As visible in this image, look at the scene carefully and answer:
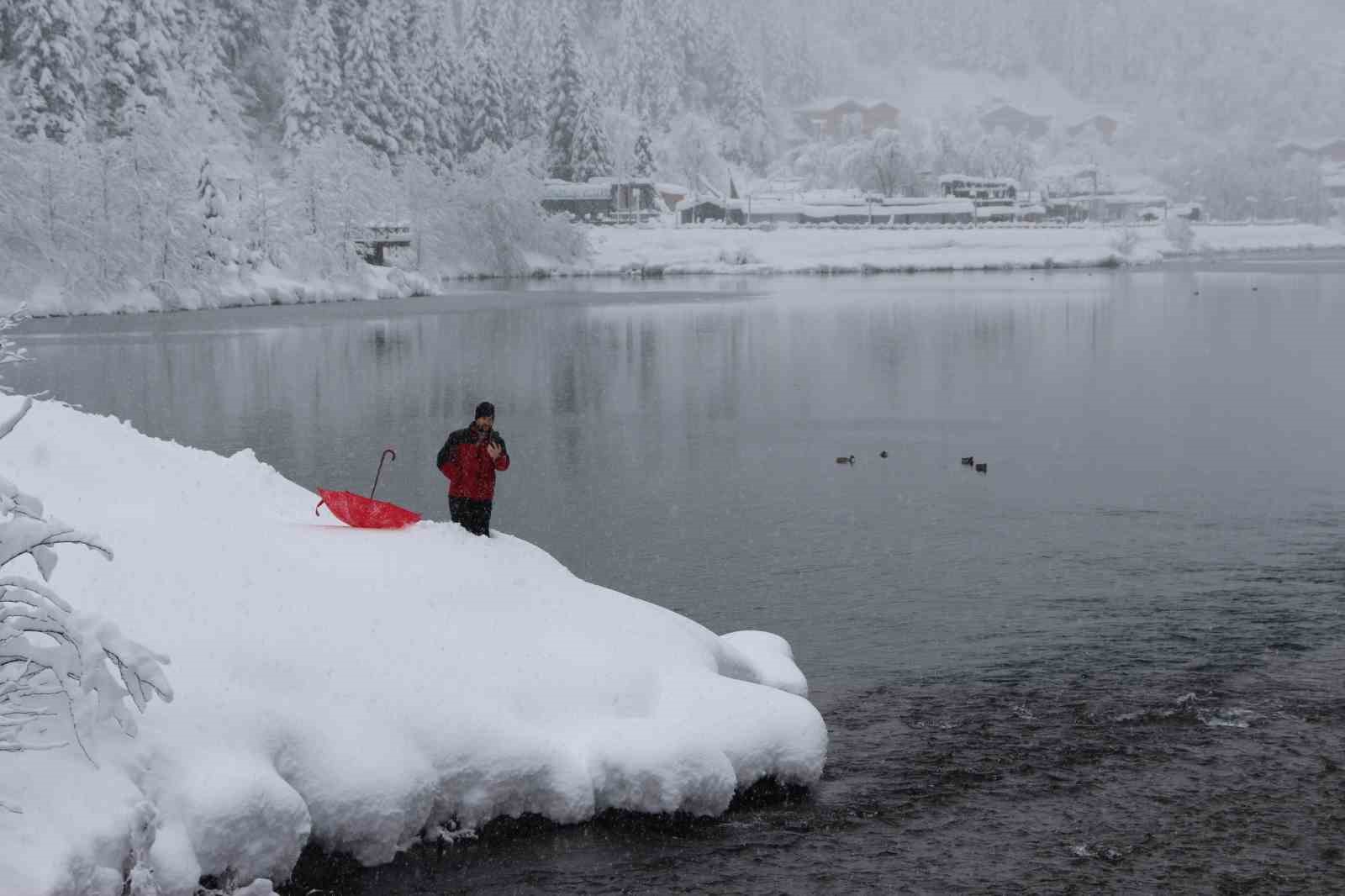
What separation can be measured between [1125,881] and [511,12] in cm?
19471

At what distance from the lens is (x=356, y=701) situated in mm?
11414


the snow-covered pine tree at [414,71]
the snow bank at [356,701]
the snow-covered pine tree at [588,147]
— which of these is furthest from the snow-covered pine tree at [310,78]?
the snow bank at [356,701]

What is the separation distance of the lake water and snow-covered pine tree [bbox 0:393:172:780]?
202cm

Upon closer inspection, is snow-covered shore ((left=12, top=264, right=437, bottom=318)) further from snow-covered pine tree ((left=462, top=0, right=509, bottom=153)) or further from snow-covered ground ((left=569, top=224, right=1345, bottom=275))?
snow-covered pine tree ((left=462, top=0, right=509, bottom=153))

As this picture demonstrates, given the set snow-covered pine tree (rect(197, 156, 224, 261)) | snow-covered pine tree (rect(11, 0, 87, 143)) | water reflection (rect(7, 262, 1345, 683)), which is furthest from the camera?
→ snow-covered pine tree (rect(11, 0, 87, 143))

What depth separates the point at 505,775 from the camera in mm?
11406

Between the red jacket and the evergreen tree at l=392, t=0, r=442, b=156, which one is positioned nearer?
the red jacket

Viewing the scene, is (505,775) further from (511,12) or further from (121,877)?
(511,12)

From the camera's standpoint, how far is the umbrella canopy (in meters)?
15.1

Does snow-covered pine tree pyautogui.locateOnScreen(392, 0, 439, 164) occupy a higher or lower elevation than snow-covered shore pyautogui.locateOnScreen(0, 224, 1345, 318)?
higher

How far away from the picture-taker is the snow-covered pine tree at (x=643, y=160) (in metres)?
149

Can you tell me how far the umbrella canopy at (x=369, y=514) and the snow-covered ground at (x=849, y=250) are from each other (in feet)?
321

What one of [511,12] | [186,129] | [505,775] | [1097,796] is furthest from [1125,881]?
[511,12]

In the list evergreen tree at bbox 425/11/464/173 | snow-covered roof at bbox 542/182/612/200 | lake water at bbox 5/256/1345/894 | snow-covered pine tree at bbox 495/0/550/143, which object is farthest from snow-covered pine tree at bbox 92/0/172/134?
snow-covered roof at bbox 542/182/612/200
